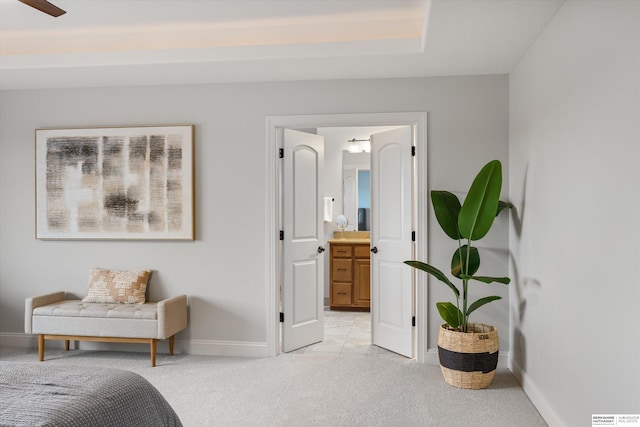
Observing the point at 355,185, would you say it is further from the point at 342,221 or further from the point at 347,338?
the point at 347,338

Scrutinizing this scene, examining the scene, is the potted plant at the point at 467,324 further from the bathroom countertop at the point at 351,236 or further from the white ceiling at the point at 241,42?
the bathroom countertop at the point at 351,236

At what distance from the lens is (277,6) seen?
3.53m

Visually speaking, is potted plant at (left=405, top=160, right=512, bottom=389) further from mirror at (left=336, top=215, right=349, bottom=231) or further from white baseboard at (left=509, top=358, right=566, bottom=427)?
mirror at (left=336, top=215, right=349, bottom=231)

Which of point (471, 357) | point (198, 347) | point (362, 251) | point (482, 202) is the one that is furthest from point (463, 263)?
point (362, 251)

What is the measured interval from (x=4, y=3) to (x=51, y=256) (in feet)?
7.24

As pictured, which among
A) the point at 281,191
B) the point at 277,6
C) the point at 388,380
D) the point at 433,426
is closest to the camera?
the point at 433,426

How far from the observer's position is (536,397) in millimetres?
3303

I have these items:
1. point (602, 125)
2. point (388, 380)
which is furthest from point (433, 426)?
point (602, 125)

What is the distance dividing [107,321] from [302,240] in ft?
5.77

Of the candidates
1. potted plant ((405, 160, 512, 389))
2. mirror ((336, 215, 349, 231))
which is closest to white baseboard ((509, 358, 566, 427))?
potted plant ((405, 160, 512, 389))

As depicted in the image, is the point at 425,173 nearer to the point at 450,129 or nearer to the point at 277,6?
the point at 450,129

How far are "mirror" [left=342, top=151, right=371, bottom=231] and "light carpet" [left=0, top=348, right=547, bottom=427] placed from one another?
2865 mm

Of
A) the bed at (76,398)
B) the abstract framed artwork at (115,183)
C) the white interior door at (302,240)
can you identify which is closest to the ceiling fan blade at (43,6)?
the bed at (76,398)

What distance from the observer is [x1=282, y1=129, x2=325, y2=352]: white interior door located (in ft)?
15.1
